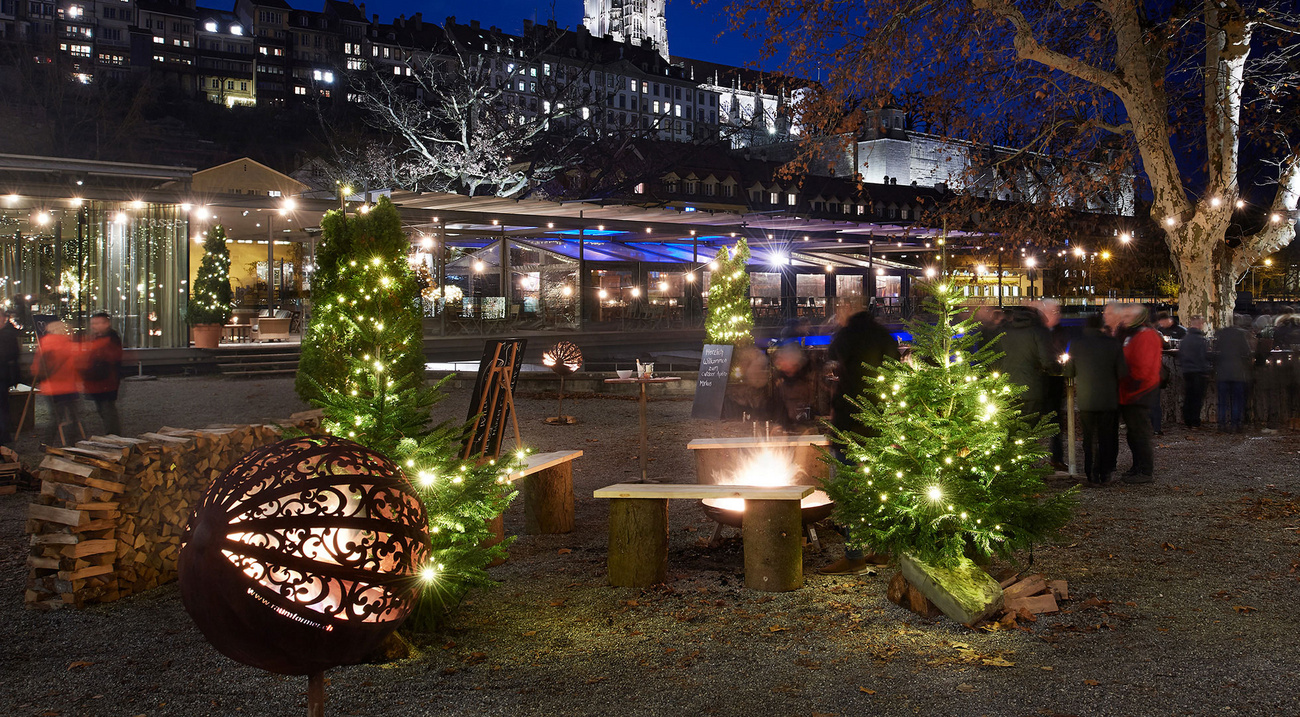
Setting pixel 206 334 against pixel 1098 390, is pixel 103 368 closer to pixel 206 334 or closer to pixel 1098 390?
pixel 206 334

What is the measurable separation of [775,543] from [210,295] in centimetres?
1587

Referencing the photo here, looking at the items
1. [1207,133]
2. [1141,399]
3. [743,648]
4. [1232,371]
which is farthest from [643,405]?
[1207,133]

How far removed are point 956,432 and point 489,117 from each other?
114 ft

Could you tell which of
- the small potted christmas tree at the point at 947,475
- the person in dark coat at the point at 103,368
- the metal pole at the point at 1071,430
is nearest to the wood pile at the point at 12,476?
the person in dark coat at the point at 103,368

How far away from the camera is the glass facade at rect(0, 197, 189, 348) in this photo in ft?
55.1

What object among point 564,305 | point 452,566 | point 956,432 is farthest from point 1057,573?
point 564,305

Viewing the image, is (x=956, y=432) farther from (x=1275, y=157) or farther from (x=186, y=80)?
(x=186, y=80)

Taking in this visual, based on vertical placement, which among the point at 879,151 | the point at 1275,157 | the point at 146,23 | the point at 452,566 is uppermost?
the point at 146,23

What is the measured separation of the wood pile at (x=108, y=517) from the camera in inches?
193

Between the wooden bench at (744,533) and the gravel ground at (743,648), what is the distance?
0.48 feet

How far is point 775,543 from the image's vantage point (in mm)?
5117

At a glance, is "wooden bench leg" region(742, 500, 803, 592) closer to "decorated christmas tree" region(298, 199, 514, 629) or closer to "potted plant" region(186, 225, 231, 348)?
"decorated christmas tree" region(298, 199, 514, 629)

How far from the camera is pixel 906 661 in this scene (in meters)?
4.04

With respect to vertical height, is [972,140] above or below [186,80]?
below
